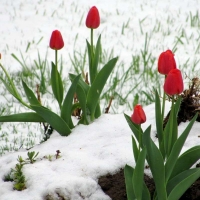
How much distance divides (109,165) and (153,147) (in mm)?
531

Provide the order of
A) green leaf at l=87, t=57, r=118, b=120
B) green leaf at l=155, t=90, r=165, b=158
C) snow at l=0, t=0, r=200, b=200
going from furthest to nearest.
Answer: green leaf at l=87, t=57, r=118, b=120, snow at l=0, t=0, r=200, b=200, green leaf at l=155, t=90, r=165, b=158

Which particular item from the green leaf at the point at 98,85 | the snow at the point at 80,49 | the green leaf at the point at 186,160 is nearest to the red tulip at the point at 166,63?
the green leaf at the point at 186,160

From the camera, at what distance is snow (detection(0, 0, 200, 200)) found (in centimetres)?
218

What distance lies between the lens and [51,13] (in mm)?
5754

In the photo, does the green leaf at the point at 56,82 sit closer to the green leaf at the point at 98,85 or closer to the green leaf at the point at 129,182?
the green leaf at the point at 98,85

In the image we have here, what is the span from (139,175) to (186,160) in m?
0.27

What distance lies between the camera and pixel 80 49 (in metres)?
4.63

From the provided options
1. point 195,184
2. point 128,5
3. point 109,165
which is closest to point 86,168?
point 109,165

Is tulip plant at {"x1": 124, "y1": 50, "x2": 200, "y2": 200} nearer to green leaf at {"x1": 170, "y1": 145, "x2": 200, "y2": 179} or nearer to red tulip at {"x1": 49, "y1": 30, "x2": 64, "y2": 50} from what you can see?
green leaf at {"x1": 170, "y1": 145, "x2": 200, "y2": 179}

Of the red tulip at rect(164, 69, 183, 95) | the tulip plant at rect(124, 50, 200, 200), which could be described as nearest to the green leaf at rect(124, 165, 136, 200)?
the tulip plant at rect(124, 50, 200, 200)

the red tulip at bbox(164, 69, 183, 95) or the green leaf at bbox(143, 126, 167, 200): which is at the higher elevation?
the red tulip at bbox(164, 69, 183, 95)

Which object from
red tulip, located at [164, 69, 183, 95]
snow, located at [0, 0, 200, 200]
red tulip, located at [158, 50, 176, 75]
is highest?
red tulip, located at [158, 50, 176, 75]

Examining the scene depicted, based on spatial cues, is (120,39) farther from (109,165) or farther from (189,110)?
(109,165)

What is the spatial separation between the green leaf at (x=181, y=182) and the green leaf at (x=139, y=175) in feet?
0.37
